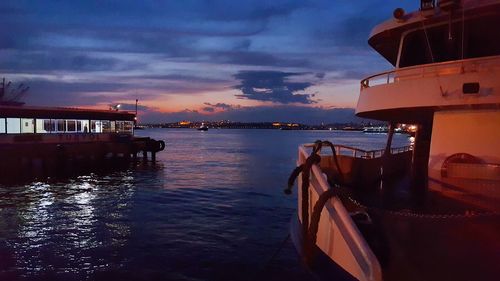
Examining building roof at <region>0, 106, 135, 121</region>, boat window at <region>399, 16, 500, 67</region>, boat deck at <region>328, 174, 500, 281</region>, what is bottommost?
boat deck at <region>328, 174, 500, 281</region>

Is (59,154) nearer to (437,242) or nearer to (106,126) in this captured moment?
(106,126)

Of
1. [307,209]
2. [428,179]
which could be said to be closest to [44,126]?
[307,209]

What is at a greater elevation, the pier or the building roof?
the building roof

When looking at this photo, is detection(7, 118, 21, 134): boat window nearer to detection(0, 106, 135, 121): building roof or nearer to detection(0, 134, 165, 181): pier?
detection(0, 106, 135, 121): building roof

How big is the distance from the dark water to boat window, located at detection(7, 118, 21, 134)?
15746 mm

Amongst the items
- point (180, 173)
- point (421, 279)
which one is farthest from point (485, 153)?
point (180, 173)

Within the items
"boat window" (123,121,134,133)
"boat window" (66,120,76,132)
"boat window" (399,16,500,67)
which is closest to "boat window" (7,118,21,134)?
"boat window" (66,120,76,132)

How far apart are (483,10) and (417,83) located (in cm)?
243

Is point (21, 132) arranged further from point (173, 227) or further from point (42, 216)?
point (173, 227)

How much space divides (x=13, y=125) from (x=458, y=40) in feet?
146

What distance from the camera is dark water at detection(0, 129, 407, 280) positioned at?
11.7m

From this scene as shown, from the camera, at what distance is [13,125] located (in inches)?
1709

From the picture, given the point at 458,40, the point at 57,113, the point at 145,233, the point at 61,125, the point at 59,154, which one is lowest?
the point at 145,233

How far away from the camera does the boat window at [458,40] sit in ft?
33.4
